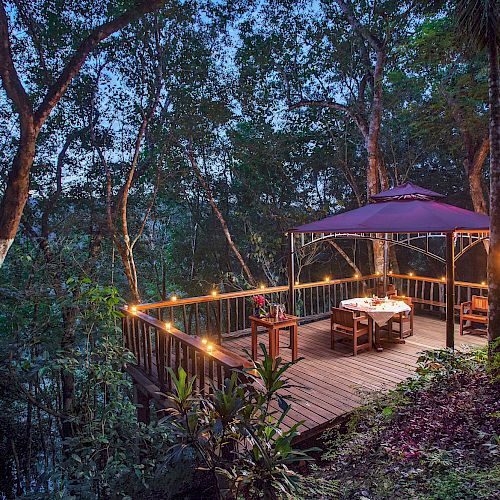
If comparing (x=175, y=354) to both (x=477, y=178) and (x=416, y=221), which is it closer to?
(x=416, y=221)

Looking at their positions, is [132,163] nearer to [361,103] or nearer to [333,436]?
[361,103]

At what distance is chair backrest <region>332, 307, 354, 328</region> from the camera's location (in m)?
5.41

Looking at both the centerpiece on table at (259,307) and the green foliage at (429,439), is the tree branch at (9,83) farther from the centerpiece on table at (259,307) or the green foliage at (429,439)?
the green foliage at (429,439)

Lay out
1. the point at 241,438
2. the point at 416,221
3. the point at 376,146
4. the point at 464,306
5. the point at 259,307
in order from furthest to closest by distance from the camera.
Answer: the point at 376,146, the point at 464,306, the point at 259,307, the point at 416,221, the point at 241,438

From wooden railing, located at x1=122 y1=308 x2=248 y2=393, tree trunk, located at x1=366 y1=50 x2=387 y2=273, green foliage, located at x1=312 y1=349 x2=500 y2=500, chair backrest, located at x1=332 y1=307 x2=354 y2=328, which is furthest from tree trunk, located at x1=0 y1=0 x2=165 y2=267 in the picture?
tree trunk, located at x1=366 y1=50 x2=387 y2=273

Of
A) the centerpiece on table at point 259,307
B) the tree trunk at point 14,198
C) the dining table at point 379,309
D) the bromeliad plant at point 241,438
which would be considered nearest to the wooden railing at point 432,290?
the dining table at point 379,309

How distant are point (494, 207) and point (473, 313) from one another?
12.0 feet

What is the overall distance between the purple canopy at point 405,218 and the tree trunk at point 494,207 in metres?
1.03

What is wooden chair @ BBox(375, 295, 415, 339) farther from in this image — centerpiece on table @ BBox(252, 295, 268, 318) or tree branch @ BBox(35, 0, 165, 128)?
tree branch @ BBox(35, 0, 165, 128)

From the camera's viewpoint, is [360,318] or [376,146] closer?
[360,318]

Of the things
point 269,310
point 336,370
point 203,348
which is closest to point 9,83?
point 203,348

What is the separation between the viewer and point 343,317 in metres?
5.54

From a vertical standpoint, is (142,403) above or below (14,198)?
below

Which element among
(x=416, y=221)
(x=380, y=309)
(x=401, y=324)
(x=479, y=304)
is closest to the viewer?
(x=416, y=221)
